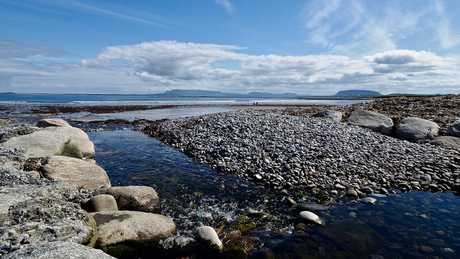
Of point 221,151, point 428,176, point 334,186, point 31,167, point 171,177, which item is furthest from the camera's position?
point 221,151

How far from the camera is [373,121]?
16.5 metres

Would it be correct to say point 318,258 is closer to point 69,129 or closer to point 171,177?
point 171,177

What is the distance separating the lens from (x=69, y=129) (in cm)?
1347

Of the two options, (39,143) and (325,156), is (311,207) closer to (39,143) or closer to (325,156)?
(325,156)

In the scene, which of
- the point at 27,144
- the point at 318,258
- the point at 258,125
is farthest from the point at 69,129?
the point at 318,258

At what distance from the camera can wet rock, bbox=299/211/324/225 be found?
20.5 ft

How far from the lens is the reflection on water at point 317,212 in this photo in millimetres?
5238

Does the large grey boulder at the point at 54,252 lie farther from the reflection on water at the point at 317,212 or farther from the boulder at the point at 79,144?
the boulder at the point at 79,144

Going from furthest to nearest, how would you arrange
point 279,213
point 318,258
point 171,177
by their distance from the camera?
point 171,177
point 279,213
point 318,258

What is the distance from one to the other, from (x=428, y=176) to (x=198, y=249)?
10.1 meters

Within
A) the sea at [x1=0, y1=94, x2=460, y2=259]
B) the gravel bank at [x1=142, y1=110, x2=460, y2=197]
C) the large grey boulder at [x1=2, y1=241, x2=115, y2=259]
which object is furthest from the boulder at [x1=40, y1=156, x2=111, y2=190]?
the large grey boulder at [x1=2, y1=241, x2=115, y2=259]

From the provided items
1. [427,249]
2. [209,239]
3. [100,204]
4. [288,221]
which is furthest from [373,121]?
[100,204]

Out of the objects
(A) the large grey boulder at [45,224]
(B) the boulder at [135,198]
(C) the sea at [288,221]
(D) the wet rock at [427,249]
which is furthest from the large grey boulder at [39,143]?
(D) the wet rock at [427,249]

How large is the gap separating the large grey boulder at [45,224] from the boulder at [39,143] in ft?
18.5
